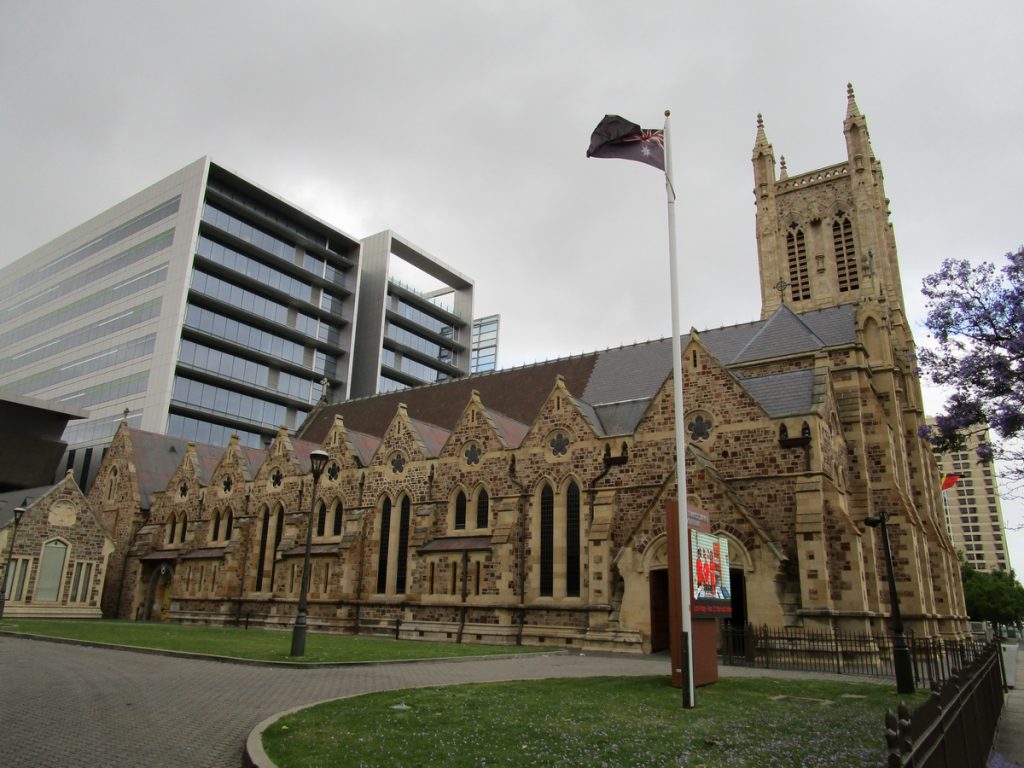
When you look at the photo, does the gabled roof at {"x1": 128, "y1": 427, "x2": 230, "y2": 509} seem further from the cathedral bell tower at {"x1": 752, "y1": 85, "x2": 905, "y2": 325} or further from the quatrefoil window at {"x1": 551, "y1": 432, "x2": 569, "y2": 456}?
the cathedral bell tower at {"x1": 752, "y1": 85, "x2": 905, "y2": 325}

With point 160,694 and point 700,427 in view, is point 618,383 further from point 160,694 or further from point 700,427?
point 160,694

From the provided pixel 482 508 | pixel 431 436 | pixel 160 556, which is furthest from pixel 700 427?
pixel 160 556

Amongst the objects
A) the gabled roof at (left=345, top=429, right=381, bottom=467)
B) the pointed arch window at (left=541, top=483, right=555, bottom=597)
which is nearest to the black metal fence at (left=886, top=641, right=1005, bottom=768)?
the pointed arch window at (left=541, top=483, right=555, bottom=597)

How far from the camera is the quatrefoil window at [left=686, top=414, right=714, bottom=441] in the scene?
27.0m

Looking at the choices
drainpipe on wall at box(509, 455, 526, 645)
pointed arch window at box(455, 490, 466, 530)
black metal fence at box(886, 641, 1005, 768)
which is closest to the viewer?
black metal fence at box(886, 641, 1005, 768)

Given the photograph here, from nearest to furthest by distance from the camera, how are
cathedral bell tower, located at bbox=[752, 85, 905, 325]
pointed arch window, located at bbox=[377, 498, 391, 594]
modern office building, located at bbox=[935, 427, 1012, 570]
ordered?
pointed arch window, located at bbox=[377, 498, 391, 594] → cathedral bell tower, located at bbox=[752, 85, 905, 325] → modern office building, located at bbox=[935, 427, 1012, 570]

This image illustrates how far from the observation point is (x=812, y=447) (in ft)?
79.9

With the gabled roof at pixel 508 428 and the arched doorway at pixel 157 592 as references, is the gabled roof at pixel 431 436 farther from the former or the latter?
the arched doorway at pixel 157 592

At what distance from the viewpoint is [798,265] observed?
42688 millimetres

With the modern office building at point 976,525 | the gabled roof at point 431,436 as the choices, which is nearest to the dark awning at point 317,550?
the gabled roof at point 431,436

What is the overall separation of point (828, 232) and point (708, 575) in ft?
105

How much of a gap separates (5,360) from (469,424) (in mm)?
72629

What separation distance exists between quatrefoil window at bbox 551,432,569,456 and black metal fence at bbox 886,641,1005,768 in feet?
62.9

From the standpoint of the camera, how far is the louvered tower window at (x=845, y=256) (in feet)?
132
